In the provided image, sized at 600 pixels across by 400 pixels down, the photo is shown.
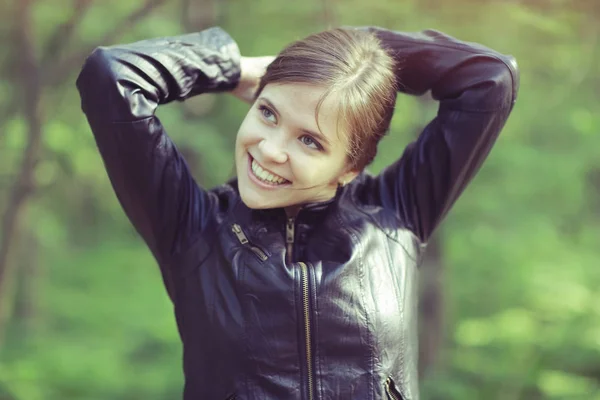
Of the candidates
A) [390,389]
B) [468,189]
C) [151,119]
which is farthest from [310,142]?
[468,189]

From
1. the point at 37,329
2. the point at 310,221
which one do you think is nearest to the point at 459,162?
the point at 310,221

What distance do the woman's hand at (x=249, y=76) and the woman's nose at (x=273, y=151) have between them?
321 mm

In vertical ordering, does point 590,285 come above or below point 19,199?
below

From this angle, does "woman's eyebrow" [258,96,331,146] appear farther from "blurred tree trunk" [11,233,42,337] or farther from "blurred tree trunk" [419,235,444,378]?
"blurred tree trunk" [11,233,42,337]

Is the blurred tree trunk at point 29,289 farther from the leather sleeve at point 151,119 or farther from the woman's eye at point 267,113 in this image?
the woman's eye at point 267,113

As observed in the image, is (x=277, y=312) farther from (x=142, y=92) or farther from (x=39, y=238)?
(x=39, y=238)

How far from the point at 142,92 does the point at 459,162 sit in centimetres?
74

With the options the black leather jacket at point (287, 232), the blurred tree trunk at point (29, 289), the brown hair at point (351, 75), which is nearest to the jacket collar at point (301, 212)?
the black leather jacket at point (287, 232)

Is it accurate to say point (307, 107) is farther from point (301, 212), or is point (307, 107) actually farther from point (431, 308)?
point (431, 308)

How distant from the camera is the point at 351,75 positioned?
165 centimetres

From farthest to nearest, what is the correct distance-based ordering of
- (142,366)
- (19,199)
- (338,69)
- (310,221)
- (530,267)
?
(142,366) < (530,267) < (19,199) < (310,221) < (338,69)

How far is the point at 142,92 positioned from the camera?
1.69m

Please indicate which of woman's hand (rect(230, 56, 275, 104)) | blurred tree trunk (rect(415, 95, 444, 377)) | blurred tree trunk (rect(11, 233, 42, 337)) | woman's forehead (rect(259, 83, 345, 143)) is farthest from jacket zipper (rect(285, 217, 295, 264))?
blurred tree trunk (rect(11, 233, 42, 337))

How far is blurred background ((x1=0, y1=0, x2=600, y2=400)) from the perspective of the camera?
3.96 meters
